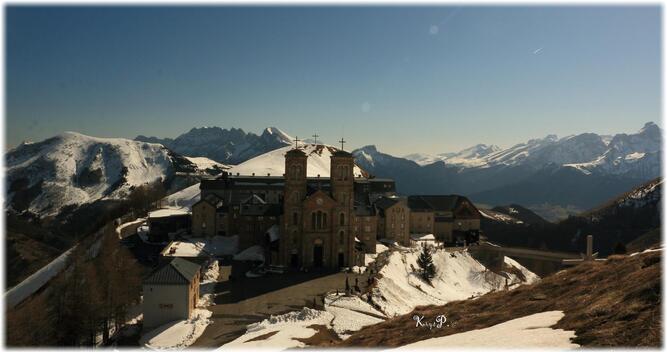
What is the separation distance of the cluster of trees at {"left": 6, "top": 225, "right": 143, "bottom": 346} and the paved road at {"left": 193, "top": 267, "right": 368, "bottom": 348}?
6.97 meters

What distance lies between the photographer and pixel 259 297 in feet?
157

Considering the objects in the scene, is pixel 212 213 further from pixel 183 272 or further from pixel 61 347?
pixel 61 347

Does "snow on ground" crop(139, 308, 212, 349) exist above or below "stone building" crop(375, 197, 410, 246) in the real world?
below

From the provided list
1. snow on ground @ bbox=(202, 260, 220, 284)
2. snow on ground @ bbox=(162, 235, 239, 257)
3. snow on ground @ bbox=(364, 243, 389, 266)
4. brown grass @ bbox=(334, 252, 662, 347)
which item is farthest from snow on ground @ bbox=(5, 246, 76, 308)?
brown grass @ bbox=(334, 252, 662, 347)

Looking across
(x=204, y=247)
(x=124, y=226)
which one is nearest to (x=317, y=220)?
(x=204, y=247)

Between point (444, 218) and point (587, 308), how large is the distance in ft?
218

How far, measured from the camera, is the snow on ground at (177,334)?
3581cm

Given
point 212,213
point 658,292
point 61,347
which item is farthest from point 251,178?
point 658,292

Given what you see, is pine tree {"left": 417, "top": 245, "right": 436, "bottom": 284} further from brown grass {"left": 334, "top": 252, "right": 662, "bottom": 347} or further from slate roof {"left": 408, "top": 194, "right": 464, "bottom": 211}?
brown grass {"left": 334, "top": 252, "right": 662, "bottom": 347}

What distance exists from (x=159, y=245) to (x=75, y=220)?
4987 inches

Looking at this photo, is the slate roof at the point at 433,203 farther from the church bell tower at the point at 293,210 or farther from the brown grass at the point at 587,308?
the brown grass at the point at 587,308

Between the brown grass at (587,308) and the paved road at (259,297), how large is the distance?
10034 mm

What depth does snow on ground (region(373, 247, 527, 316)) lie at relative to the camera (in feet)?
163

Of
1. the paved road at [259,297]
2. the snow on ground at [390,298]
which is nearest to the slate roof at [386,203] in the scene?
the snow on ground at [390,298]
